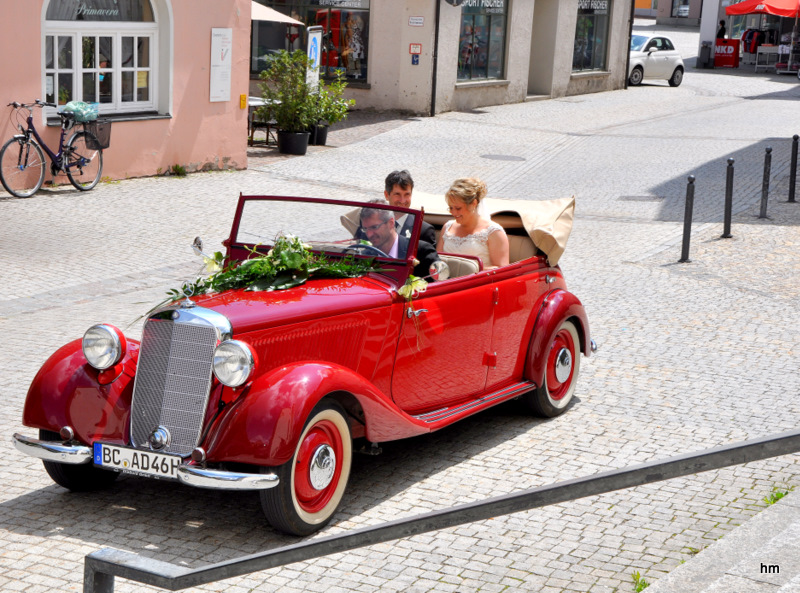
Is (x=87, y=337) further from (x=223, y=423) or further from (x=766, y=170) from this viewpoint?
(x=766, y=170)

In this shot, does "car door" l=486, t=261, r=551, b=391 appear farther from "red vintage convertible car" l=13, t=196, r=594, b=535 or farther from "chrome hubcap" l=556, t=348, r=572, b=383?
"chrome hubcap" l=556, t=348, r=572, b=383

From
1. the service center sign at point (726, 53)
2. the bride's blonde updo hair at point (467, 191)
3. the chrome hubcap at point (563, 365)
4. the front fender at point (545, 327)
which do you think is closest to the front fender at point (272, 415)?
the front fender at point (545, 327)

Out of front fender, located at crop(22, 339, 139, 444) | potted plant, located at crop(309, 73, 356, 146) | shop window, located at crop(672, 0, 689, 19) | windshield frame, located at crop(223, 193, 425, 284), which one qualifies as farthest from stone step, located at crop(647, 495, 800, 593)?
shop window, located at crop(672, 0, 689, 19)

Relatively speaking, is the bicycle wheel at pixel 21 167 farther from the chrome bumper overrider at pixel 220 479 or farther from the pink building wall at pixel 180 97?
the chrome bumper overrider at pixel 220 479

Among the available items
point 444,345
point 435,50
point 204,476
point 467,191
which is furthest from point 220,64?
point 204,476

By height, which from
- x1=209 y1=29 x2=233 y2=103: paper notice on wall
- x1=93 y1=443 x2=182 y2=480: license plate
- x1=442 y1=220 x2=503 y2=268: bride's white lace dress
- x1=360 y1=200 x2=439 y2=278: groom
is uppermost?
x1=209 y1=29 x2=233 y2=103: paper notice on wall

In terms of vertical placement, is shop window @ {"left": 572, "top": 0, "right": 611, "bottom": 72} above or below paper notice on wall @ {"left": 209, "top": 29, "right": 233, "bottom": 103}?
above

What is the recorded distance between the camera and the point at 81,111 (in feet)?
45.6

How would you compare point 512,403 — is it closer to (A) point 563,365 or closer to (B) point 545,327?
(A) point 563,365

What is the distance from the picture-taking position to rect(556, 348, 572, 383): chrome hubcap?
6.93m

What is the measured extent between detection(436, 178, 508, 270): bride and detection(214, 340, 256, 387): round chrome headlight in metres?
2.35

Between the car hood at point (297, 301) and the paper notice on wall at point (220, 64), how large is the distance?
458 inches

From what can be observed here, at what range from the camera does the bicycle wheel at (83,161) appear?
45.9 feet

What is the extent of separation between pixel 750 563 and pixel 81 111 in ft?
38.3
